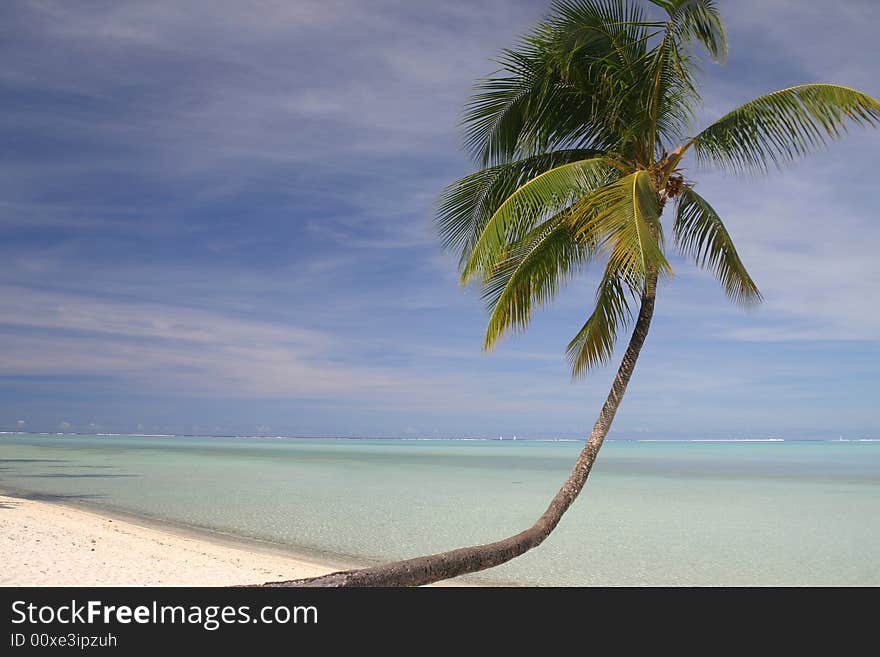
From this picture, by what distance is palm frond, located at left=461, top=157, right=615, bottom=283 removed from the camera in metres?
7.06

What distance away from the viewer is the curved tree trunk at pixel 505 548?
16.3 feet

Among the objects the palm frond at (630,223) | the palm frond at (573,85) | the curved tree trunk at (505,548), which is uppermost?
the palm frond at (573,85)

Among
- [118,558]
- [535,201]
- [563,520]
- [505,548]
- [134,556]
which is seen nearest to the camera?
[505,548]

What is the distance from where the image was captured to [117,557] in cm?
1030

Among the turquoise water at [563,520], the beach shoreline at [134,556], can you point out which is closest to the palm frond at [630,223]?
the beach shoreline at [134,556]

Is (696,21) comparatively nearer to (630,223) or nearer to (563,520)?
(630,223)

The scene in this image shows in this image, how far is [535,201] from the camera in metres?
7.14

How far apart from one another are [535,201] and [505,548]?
11.2 ft

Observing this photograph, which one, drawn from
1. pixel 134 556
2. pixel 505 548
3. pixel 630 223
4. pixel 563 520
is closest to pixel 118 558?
pixel 134 556

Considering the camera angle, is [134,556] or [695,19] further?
[134,556]

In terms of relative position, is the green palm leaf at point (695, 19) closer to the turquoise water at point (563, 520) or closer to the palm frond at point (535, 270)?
the palm frond at point (535, 270)

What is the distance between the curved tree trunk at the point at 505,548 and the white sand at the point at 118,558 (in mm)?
4398

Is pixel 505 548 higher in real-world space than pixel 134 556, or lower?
lower

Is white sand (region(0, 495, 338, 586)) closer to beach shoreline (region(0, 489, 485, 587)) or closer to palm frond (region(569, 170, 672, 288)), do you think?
beach shoreline (region(0, 489, 485, 587))
